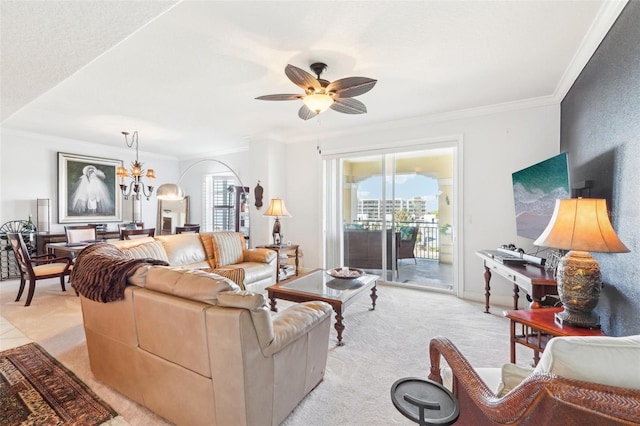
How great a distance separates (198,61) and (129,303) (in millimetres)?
2140

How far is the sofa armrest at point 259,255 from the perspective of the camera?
4.16 m

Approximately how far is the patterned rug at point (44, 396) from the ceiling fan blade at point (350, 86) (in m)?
2.79

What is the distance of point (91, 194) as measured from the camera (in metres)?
5.75

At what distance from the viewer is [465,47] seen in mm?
2379

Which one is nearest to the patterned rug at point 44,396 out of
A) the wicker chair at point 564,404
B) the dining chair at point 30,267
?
the dining chair at point 30,267

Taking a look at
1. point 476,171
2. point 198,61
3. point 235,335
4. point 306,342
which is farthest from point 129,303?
point 476,171

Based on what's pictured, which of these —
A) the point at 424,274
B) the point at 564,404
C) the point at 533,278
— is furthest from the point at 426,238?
the point at 564,404

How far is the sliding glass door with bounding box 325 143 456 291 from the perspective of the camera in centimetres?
450

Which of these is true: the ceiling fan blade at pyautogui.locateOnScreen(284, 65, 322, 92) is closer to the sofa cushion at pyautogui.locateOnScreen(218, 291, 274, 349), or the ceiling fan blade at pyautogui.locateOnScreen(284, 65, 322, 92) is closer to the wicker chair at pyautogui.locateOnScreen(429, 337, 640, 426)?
the sofa cushion at pyautogui.locateOnScreen(218, 291, 274, 349)

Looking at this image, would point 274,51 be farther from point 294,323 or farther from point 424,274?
point 424,274

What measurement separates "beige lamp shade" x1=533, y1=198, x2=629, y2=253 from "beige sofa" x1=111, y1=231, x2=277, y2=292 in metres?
2.91

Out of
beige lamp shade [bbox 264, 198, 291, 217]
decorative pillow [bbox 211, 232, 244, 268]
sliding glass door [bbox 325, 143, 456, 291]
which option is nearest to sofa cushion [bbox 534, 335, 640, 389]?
sliding glass door [bbox 325, 143, 456, 291]

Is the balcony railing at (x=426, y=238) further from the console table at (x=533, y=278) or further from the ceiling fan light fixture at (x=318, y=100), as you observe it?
the ceiling fan light fixture at (x=318, y=100)

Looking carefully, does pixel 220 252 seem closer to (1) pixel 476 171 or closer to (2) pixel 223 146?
(2) pixel 223 146
